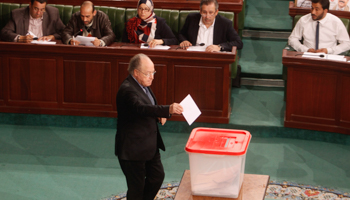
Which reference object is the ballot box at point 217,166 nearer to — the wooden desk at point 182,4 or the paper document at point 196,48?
the paper document at point 196,48

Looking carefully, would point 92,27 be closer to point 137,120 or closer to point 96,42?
point 96,42

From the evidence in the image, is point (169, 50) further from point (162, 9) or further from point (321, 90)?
point (321, 90)

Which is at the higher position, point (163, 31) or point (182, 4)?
point (182, 4)

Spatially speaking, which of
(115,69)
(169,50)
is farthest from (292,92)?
(115,69)

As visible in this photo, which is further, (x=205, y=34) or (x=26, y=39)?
(x=205, y=34)

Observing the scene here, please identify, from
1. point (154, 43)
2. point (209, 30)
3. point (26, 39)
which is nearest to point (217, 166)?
point (154, 43)

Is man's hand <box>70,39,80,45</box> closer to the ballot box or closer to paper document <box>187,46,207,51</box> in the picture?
paper document <box>187,46,207,51</box>

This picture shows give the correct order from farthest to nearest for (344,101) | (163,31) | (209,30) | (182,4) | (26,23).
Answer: (182,4), (26,23), (163,31), (209,30), (344,101)

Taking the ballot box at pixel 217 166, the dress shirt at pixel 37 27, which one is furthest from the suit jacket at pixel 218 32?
the ballot box at pixel 217 166

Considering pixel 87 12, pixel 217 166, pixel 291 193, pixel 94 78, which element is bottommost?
pixel 291 193

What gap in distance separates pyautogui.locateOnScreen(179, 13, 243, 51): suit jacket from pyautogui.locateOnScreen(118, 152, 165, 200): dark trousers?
2216 mm

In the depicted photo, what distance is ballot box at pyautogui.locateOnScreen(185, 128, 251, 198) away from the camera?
296 cm

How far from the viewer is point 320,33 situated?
5539 mm

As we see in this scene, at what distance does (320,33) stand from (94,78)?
2.42 meters
